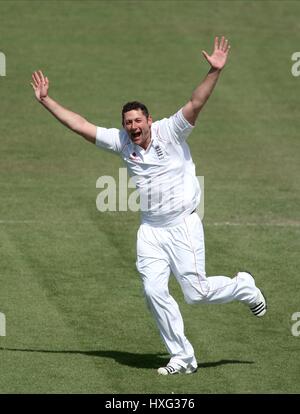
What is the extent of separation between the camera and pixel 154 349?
603 inches

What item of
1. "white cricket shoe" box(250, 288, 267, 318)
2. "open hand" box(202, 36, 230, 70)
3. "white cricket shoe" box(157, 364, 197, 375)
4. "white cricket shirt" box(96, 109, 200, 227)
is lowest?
"white cricket shoe" box(157, 364, 197, 375)

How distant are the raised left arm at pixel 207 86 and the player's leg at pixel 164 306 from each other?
1554mm

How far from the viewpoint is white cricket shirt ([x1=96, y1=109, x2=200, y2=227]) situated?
14.3 m

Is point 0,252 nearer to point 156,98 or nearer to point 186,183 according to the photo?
point 186,183

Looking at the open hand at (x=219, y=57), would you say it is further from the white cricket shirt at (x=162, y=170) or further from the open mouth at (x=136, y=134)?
the open mouth at (x=136, y=134)

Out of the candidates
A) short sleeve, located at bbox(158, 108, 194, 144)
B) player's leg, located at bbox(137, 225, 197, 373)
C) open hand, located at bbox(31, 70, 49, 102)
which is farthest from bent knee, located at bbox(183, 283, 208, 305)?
open hand, located at bbox(31, 70, 49, 102)

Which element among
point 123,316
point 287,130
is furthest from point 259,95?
point 123,316

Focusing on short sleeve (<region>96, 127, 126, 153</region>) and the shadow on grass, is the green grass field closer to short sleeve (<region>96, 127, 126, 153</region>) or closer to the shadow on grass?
the shadow on grass

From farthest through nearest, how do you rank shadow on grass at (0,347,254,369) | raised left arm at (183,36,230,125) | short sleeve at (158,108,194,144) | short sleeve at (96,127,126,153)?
shadow on grass at (0,347,254,369)
short sleeve at (96,127,126,153)
short sleeve at (158,108,194,144)
raised left arm at (183,36,230,125)

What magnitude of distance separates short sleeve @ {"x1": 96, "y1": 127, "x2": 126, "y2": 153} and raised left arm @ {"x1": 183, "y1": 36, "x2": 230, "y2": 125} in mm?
861

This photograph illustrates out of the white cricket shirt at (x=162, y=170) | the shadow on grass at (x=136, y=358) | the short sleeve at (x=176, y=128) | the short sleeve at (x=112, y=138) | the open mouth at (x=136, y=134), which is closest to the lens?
the short sleeve at (x=176, y=128)

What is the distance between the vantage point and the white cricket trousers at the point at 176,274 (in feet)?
46.5

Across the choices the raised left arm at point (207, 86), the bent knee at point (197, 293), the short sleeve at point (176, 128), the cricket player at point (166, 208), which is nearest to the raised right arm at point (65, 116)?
the cricket player at point (166, 208)

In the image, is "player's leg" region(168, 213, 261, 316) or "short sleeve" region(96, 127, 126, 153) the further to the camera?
"short sleeve" region(96, 127, 126, 153)
